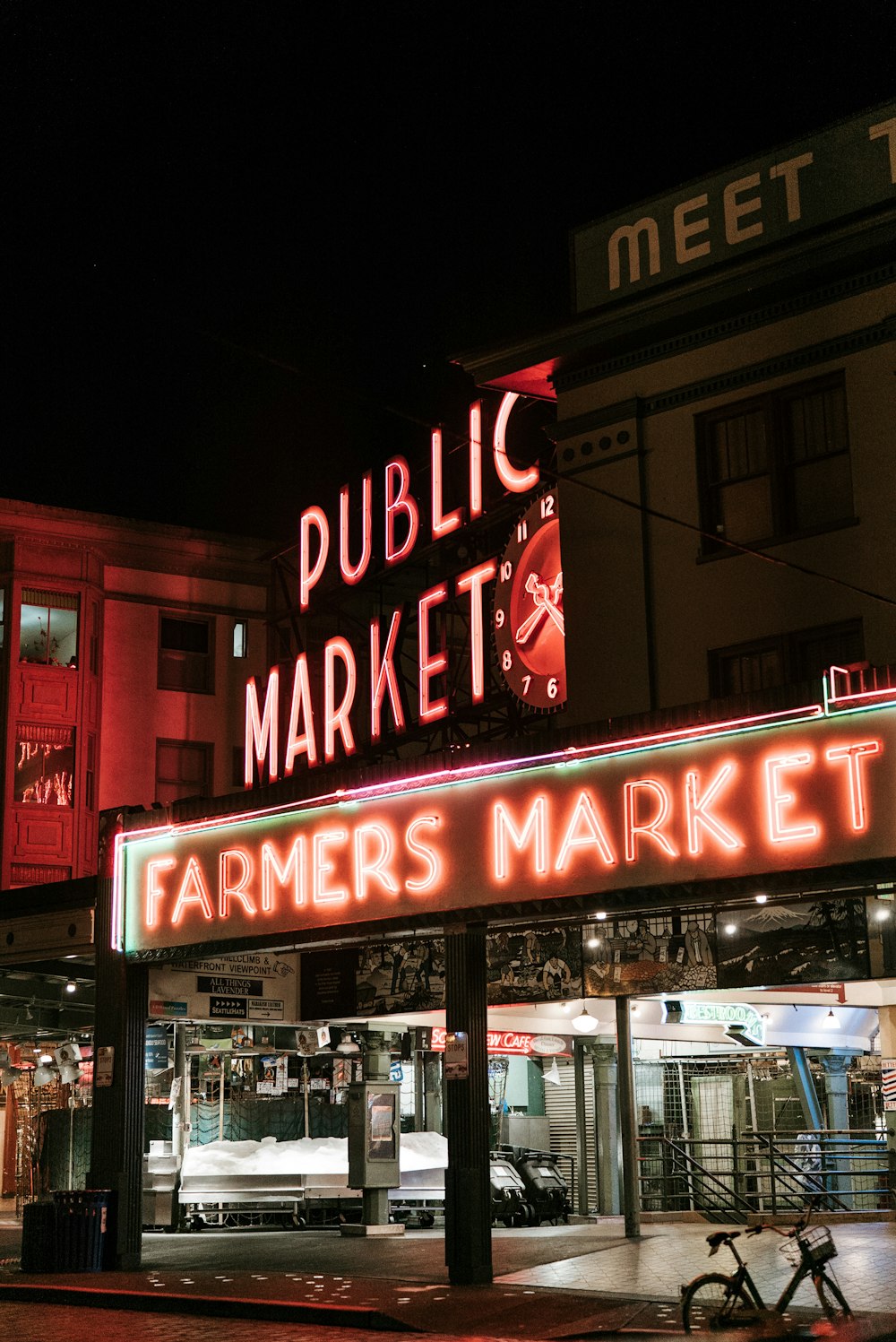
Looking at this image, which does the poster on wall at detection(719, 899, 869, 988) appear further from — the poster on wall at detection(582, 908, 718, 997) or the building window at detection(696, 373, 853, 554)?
the building window at detection(696, 373, 853, 554)

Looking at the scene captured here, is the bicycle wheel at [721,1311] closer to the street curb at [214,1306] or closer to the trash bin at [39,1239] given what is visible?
the street curb at [214,1306]

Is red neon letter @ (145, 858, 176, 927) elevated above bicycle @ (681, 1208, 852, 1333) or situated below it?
above

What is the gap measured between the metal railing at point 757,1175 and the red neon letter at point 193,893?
786 cm

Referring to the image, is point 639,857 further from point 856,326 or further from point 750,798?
point 856,326

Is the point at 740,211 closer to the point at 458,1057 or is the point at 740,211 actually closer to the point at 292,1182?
the point at 458,1057

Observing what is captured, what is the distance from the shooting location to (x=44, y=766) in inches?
1683

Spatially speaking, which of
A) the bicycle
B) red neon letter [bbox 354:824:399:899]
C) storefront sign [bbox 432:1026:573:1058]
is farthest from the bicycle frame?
storefront sign [bbox 432:1026:573:1058]

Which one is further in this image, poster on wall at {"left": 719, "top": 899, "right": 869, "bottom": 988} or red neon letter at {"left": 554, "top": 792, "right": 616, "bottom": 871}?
poster on wall at {"left": 719, "top": 899, "right": 869, "bottom": 988}

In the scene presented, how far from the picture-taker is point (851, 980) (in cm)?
2114

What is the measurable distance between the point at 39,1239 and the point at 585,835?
956 cm

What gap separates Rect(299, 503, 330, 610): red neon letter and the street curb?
54.3 feet

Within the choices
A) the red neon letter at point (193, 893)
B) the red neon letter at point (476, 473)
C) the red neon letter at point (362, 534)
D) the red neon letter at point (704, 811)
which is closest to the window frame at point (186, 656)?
the red neon letter at point (362, 534)

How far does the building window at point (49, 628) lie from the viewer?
42656 mm

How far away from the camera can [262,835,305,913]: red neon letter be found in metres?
20.1
